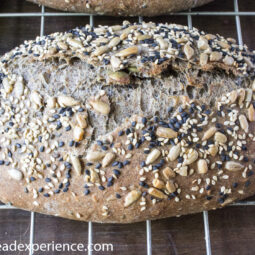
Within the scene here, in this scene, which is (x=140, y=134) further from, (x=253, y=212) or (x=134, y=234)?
(x=253, y=212)

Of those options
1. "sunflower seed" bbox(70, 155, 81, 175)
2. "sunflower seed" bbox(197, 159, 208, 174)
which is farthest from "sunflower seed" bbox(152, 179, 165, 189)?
"sunflower seed" bbox(70, 155, 81, 175)

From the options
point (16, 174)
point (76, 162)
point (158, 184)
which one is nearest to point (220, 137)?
point (158, 184)

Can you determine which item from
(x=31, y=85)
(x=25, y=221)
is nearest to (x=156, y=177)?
(x=31, y=85)

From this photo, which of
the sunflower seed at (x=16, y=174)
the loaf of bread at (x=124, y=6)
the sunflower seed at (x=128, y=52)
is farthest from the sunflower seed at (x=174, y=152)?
the loaf of bread at (x=124, y=6)

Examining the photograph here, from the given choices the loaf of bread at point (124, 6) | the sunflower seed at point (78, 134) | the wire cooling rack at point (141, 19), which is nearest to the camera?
the sunflower seed at point (78, 134)

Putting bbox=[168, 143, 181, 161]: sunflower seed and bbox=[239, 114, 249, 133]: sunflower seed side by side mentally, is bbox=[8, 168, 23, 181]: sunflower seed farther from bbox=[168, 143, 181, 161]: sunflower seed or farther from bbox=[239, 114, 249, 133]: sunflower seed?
bbox=[239, 114, 249, 133]: sunflower seed

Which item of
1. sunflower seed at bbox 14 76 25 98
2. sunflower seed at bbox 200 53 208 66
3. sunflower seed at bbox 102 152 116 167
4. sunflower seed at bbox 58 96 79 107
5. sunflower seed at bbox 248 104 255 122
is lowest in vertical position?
sunflower seed at bbox 102 152 116 167

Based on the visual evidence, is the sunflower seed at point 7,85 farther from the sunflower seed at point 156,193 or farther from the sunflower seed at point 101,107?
the sunflower seed at point 156,193
